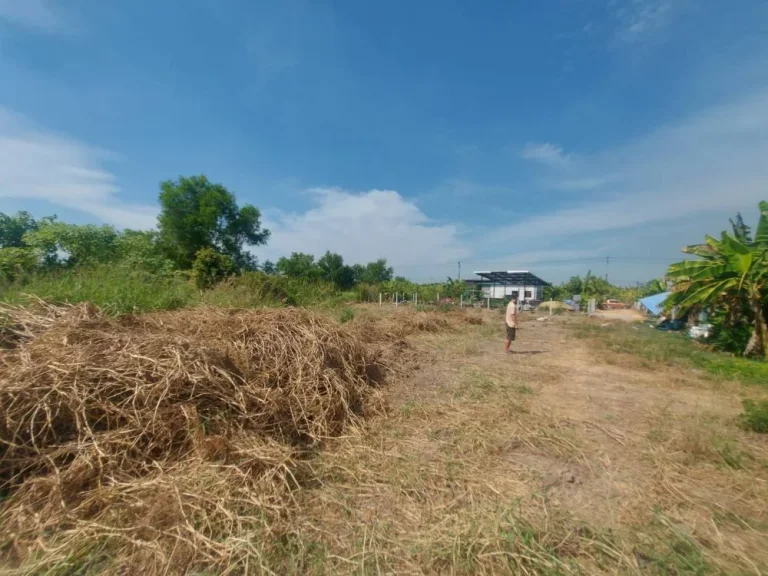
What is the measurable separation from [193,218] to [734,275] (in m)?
30.4

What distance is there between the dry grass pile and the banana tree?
10555 millimetres

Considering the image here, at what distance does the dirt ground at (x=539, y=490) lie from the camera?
1.75 m

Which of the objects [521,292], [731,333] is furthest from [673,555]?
[521,292]

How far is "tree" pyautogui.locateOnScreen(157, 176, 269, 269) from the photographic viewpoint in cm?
2481

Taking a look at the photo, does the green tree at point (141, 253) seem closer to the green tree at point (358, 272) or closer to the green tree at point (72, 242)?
the green tree at point (72, 242)

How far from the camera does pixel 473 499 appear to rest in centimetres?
223

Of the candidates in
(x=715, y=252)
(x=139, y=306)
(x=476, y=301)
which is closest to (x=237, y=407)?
(x=139, y=306)

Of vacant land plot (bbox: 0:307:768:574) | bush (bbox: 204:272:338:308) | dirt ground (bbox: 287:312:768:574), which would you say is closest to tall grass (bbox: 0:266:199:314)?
bush (bbox: 204:272:338:308)

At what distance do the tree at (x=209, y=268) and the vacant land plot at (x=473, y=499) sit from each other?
12.8m

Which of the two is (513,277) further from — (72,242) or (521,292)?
(72,242)

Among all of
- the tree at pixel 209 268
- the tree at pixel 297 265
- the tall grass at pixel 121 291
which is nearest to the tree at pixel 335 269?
the tree at pixel 297 265

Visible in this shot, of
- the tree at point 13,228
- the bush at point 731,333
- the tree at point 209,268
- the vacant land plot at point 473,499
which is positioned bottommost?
the vacant land plot at point 473,499

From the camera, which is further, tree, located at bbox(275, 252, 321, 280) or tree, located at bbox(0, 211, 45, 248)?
tree, located at bbox(275, 252, 321, 280)

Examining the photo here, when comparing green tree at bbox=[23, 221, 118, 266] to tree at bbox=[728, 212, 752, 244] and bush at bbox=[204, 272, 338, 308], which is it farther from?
tree at bbox=[728, 212, 752, 244]
